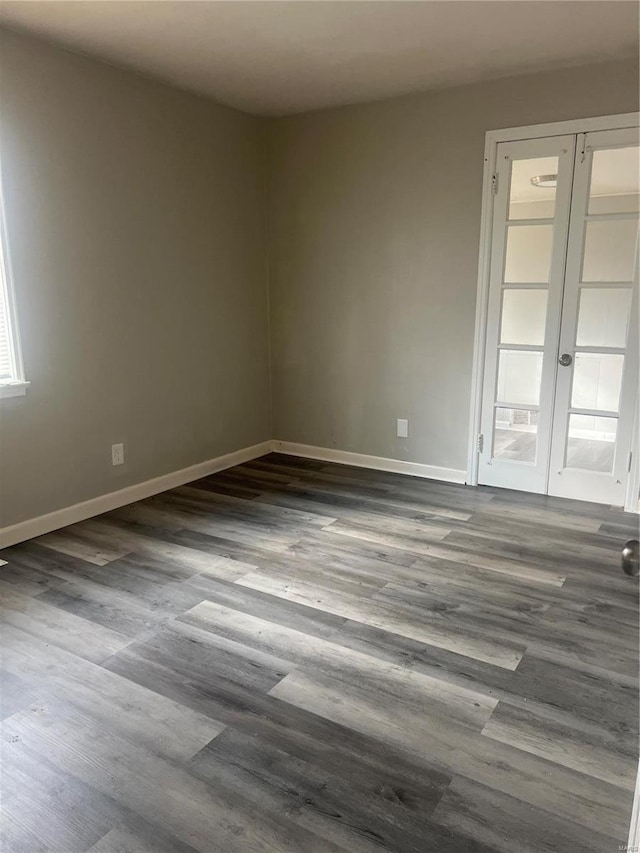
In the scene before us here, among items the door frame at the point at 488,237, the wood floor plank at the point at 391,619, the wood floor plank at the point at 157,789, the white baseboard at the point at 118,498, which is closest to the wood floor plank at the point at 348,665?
the wood floor plank at the point at 391,619

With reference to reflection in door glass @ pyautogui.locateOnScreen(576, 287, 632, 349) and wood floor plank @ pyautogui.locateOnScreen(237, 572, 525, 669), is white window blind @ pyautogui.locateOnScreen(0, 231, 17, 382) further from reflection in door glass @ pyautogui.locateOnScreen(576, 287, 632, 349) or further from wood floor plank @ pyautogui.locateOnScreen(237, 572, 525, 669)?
reflection in door glass @ pyautogui.locateOnScreen(576, 287, 632, 349)

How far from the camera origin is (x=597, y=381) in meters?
3.69

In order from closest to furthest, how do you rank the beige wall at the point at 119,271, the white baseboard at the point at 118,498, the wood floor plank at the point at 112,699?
the wood floor plank at the point at 112,699 < the beige wall at the point at 119,271 < the white baseboard at the point at 118,498

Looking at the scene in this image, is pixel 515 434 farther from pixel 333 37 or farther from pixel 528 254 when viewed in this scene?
pixel 333 37

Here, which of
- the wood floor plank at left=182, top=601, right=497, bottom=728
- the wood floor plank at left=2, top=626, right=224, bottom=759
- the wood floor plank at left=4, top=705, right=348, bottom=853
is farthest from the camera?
the wood floor plank at left=182, top=601, right=497, bottom=728

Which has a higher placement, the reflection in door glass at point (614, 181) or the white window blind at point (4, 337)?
the reflection in door glass at point (614, 181)

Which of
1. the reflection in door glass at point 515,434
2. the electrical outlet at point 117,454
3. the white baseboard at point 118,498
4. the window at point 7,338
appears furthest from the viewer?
the reflection in door glass at point 515,434

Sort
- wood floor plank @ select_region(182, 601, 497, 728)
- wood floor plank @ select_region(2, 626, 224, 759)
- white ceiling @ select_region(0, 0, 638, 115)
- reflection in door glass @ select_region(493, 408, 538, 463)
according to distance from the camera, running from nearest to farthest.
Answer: wood floor plank @ select_region(2, 626, 224, 759)
wood floor plank @ select_region(182, 601, 497, 728)
white ceiling @ select_region(0, 0, 638, 115)
reflection in door glass @ select_region(493, 408, 538, 463)

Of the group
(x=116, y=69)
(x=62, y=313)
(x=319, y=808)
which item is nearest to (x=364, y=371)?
(x=62, y=313)

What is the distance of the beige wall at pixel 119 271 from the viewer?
311 cm

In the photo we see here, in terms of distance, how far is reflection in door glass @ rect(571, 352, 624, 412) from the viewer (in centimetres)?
362

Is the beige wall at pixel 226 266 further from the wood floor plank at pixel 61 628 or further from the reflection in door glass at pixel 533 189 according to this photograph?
the wood floor plank at pixel 61 628

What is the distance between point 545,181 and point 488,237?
1.44 ft

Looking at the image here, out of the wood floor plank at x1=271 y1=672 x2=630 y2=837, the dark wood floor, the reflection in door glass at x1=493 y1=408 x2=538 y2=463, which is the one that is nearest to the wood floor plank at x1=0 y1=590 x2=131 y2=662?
the dark wood floor
